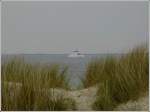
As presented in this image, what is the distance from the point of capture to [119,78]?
232 inches

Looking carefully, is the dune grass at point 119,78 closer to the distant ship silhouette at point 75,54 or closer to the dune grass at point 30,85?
the distant ship silhouette at point 75,54

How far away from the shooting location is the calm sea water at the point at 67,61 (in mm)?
5895

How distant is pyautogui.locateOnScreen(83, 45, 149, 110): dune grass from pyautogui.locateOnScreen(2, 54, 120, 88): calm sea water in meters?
0.05

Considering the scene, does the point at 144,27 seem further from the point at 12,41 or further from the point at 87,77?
the point at 12,41

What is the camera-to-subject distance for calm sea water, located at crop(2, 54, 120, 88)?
5.89m

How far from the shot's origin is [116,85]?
5.89m

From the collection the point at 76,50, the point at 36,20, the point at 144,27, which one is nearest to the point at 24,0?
the point at 36,20

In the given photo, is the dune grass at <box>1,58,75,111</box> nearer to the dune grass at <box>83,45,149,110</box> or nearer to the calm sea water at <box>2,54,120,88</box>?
the calm sea water at <box>2,54,120,88</box>

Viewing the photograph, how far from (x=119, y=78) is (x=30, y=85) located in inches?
28.5

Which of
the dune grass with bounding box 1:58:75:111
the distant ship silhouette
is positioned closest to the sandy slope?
the dune grass with bounding box 1:58:75:111

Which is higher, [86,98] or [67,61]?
[67,61]

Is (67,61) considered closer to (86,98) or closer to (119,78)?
(86,98)

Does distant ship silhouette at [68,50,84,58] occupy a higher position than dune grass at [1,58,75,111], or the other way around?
distant ship silhouette at [68,50,84,58]

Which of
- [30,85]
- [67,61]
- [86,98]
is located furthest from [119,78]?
[30,85]
